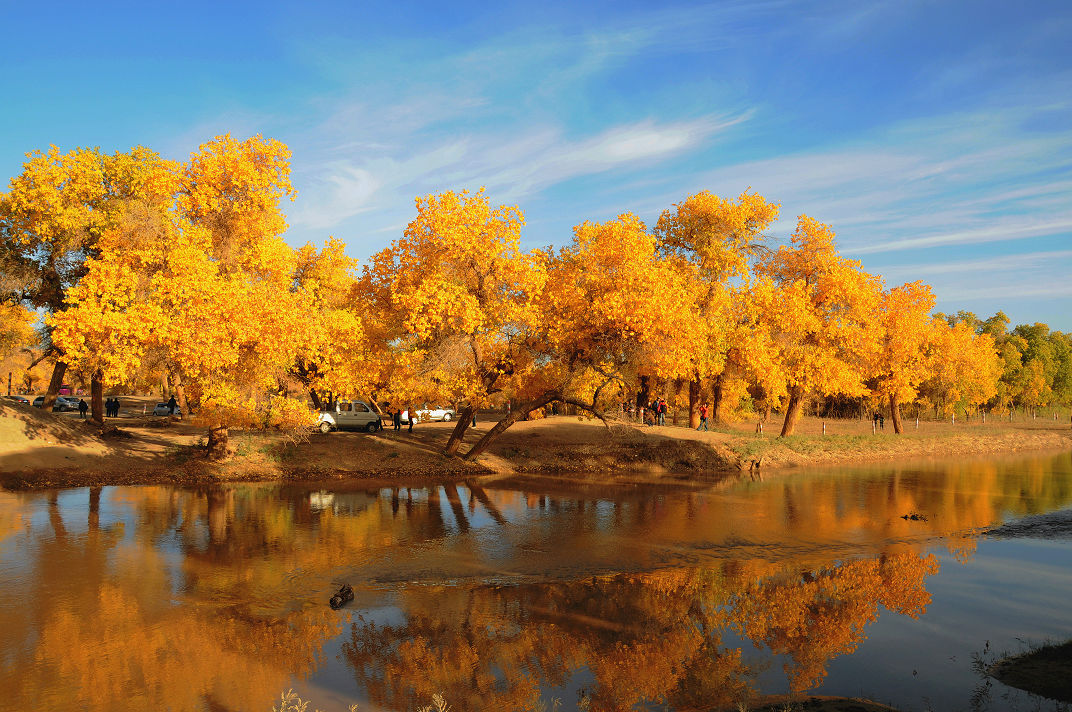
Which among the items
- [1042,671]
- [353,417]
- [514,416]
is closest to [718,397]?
[514,416]

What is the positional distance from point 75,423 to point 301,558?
20762mm

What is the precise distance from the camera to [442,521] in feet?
63.9

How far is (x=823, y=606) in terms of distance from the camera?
12.3 metres

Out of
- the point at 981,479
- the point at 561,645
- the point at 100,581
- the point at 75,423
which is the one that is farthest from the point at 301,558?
the point at 981,479

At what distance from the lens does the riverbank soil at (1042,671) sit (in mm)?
8758

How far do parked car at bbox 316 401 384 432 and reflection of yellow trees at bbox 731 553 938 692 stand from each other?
2988cm

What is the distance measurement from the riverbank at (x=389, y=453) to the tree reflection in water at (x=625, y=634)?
628 inches

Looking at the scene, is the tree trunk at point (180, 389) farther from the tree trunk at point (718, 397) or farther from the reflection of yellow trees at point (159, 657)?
the tree trunk at point (718, 397)

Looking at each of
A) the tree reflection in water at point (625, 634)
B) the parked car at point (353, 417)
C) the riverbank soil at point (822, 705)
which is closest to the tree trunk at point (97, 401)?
the parked car at point (353, 417)

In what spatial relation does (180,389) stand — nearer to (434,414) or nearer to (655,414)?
(655,414)

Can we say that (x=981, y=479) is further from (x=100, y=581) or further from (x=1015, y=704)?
(x=100, y=581)

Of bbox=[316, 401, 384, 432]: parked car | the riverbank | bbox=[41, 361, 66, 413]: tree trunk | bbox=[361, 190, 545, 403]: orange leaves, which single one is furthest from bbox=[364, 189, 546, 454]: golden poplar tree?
bbox=[41, 361, 66, 413]: tree trunk

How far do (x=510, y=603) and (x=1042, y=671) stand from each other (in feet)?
25.0

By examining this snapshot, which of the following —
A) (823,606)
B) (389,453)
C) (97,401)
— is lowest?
(823,606)
